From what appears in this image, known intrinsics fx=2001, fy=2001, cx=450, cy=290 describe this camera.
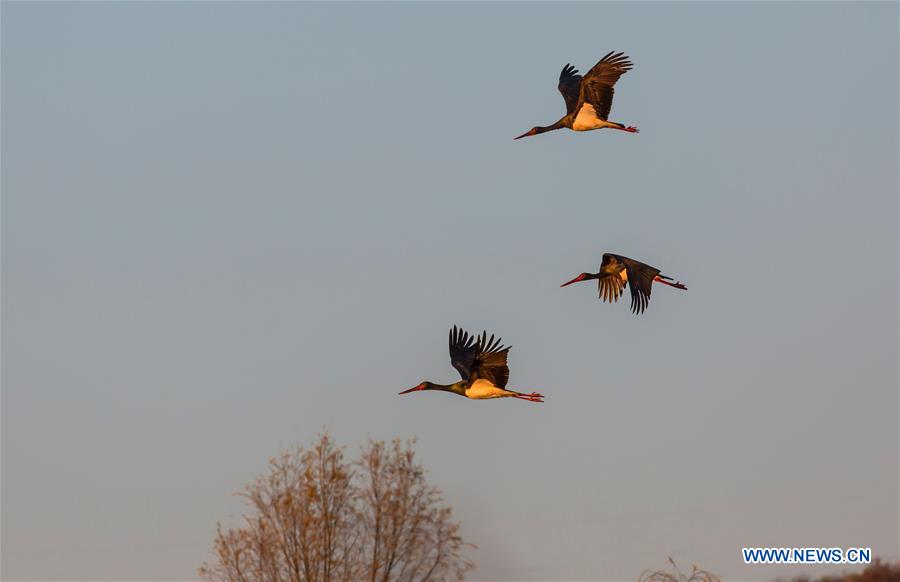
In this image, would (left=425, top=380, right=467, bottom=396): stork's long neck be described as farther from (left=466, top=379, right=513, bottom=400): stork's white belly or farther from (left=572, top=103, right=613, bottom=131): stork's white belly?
(left=572, top=103, right=613, bottom=131): stork's white belly

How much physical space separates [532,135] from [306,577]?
1323 centimetres

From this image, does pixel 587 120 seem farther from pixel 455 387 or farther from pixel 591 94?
pixel 455 387

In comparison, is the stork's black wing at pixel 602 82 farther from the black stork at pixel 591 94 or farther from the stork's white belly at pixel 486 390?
the stork's white belly at pixel 486 390

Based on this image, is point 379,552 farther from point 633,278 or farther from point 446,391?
point 633,278

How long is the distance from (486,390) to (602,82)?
7.49 metres

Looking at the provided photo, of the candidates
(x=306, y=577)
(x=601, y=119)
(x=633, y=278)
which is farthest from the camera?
(x=306, y=577)

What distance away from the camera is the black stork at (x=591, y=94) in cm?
4366

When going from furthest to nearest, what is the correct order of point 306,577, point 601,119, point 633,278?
point 306,577 < point 601,119 < point 633,278

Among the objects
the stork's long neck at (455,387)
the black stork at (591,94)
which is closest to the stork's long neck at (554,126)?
the black stork at (591,94)

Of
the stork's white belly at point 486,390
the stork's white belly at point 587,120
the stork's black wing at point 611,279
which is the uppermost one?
the stork's white belly at point 587,120

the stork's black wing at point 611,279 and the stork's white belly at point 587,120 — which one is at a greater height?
the stork's white belly at point 587,120

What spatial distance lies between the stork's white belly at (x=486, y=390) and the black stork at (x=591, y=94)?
671 cm

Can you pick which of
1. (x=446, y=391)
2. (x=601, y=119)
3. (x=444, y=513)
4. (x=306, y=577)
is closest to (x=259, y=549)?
(x=306, y=577)

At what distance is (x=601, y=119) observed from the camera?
44812 millimetres
